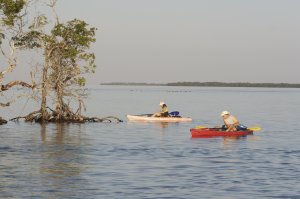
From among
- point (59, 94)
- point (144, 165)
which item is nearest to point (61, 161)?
point (144, 165)

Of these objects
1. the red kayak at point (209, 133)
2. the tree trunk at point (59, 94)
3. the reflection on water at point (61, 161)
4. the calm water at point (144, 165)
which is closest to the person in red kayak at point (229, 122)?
the red kayak at point (209, 133)

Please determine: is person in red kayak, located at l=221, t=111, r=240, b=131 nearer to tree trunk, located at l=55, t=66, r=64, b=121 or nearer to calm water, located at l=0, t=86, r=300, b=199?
calm water, located at l=0, t=86, r=300, b=199

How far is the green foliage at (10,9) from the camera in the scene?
49500 millimetres

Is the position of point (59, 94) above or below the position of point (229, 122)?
above

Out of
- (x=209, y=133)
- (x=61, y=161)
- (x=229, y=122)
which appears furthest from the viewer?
(x=229, y=122)

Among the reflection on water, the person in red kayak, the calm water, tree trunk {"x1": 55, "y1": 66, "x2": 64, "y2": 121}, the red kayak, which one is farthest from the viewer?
tree trunk {"x1": 55, "y1": 66, "x2": 64, "y2": 121}

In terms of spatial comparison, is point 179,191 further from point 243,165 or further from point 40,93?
point 40,93

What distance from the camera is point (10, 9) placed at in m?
49.8

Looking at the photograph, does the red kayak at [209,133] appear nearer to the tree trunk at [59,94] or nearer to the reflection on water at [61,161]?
the reflection on water at [61,161]

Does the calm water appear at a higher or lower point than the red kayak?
lower

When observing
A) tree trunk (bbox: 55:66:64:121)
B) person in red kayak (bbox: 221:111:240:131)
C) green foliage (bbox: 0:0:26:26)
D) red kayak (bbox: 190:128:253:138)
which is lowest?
red kayak (bbox: 190:128:253:138)

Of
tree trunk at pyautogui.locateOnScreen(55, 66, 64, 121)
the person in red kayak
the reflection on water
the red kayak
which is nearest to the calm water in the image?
the reflection on water

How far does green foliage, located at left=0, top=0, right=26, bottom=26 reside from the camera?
49500 millimetres

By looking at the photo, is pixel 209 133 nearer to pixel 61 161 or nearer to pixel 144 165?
pixel 144 165
